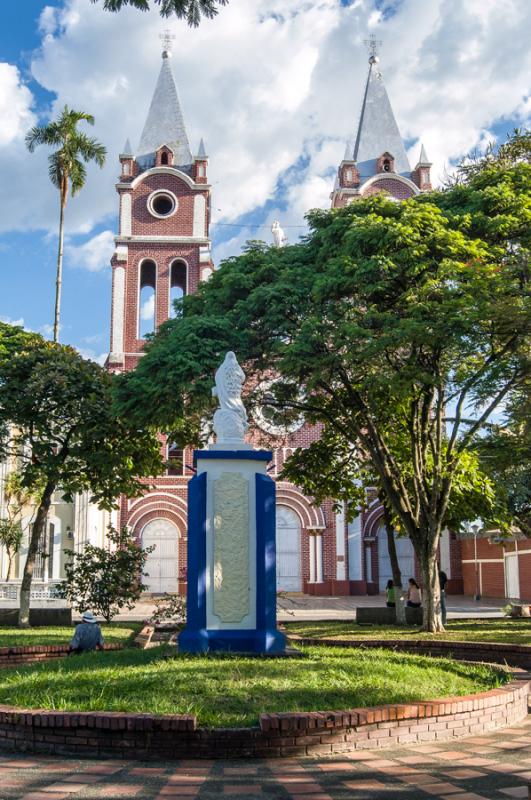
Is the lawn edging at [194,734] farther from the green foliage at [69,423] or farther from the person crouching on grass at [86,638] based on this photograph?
the green foliage at [69,423]

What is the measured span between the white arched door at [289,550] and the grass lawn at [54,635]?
693 inches

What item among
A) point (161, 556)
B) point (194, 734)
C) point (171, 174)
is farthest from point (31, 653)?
point (171, 174)

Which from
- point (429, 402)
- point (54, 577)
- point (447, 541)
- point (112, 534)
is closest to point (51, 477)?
point (112, 534)

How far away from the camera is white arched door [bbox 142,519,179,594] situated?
33.8 m

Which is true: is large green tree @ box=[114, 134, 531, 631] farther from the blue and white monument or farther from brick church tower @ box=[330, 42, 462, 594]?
brick church tower @ box=[330, 42, 462, 594]

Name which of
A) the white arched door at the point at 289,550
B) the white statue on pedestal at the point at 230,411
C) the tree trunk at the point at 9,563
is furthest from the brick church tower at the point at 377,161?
the white statue on pedestal at the point at 230,411

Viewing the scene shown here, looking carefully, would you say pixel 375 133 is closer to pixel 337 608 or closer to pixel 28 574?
pixel 337 608

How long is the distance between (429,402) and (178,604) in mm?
5970

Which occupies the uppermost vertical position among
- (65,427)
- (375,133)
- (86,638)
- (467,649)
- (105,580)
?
(375,133)

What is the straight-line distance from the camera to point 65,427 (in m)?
18.4

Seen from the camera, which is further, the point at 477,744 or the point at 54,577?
the point at 54,577

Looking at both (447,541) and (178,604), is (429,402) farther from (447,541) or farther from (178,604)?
(447,541)

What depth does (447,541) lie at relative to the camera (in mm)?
36469

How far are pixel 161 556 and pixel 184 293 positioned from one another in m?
11.4
